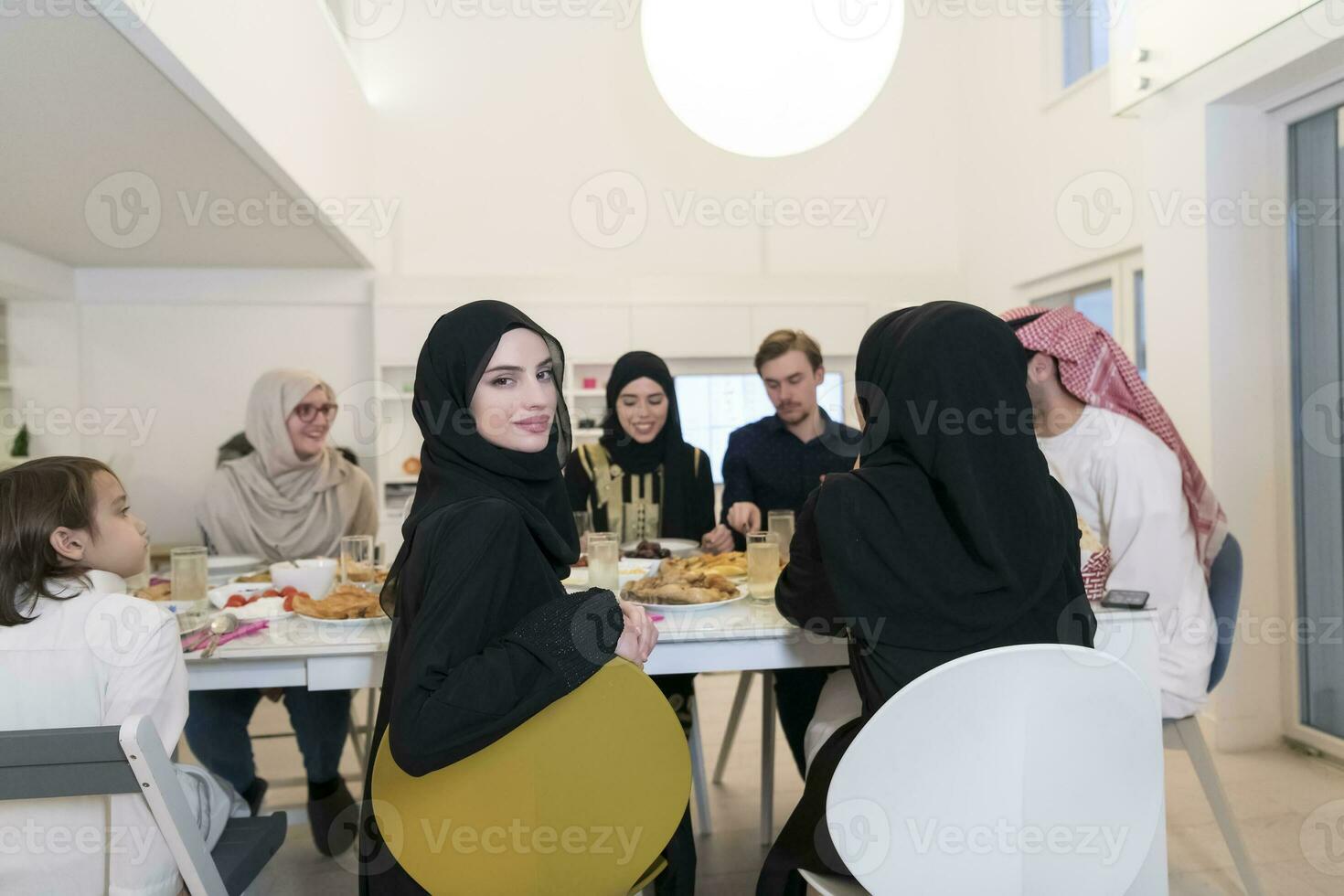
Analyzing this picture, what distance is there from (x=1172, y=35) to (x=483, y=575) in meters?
3.11

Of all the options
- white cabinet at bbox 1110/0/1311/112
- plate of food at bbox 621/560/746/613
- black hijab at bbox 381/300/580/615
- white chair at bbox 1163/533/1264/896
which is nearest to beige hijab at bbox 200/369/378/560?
plate of food at bbox 621/560/746/613

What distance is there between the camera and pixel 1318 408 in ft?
9.26

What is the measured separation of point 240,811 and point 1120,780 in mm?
1430

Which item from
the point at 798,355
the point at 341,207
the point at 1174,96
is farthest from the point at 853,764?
the point at 341,207

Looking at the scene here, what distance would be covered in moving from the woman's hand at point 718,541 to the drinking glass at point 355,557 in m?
0.89

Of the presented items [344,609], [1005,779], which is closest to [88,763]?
[344,609]

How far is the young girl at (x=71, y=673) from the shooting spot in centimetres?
122

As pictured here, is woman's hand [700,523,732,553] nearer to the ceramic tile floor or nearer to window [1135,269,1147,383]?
the ceramic tile floor

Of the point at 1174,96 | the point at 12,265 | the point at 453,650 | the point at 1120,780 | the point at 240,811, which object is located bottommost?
the point at 240,811

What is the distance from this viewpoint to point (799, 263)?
18.6 ft

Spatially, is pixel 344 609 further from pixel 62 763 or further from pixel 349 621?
pixel 62 763

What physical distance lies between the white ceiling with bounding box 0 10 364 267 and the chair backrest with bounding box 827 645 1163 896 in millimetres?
2097

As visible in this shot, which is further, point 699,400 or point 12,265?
point 699,400

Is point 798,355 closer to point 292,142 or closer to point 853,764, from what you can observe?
point 853,764
